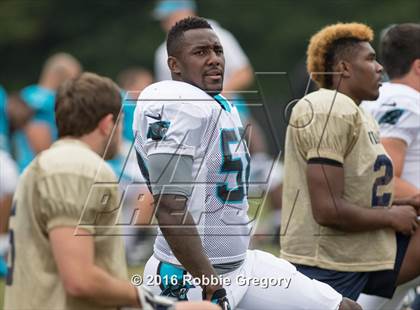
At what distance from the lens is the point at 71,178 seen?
416 cm

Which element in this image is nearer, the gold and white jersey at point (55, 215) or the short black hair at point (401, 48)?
the gold and white jersey at point (55, 215)

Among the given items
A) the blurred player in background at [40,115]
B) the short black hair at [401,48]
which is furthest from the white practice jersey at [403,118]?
the blurred player in background at [40,115]

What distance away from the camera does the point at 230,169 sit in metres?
5.08

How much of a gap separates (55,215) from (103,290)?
312 millimetres

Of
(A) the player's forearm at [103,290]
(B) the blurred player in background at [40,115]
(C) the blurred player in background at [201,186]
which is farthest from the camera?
(B) the blurred player in background at [40,115]

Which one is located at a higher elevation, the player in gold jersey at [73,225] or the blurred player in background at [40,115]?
the player in gold jersey at [73,225]

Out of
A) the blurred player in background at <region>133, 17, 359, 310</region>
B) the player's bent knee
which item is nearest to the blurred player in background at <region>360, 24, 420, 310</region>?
the player's bent knee

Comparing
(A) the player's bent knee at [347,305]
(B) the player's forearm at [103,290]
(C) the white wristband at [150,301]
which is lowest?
(A) the player's bent knee at [347,305]

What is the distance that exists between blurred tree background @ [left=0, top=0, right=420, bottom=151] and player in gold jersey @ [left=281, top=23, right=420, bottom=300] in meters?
18.7

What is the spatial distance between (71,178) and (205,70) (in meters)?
1.14

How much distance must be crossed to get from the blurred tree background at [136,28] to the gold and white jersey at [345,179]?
61.7 feet

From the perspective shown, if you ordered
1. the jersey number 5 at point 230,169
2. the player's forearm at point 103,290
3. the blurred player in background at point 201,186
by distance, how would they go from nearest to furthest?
the player's forearm at point 103,290 → the blurred player in background at point 201,186 → the jersey number 5 at point 230,169

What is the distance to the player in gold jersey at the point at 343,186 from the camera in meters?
5.45

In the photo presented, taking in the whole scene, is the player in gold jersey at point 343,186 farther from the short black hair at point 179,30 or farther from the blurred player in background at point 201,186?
the short black hair at point 179,30
